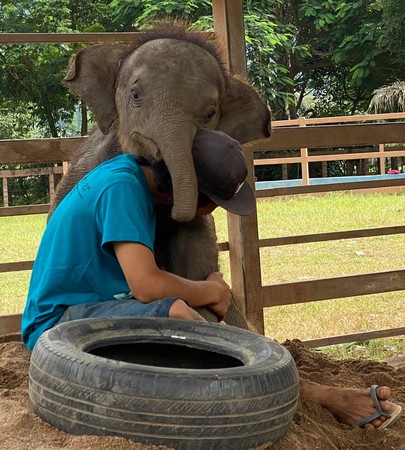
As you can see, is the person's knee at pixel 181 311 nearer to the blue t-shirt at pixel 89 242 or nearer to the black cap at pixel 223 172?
the blue t-shirt at pixel 89 242

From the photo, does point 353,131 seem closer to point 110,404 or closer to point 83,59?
point 83,59

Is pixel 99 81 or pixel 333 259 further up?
pixel 99 81

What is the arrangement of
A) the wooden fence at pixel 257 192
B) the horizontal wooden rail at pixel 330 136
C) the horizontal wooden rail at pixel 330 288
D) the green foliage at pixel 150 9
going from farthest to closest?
the green foliage at pixel 150 9
the horizontal wooden rail at pixel 330 288
the horizontal wooden rail at pixel 330 136
the wooden fence at pixel 257 192

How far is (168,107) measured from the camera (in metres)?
3.41

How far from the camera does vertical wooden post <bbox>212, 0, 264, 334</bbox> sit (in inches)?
173

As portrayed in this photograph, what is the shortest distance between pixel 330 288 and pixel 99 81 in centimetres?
204

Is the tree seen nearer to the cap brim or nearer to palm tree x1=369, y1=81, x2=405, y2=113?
palm tree x1=369, y1=81, x2=405, y2=113

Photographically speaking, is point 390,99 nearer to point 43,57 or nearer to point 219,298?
point 43,57

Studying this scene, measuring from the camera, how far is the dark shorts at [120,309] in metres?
2.66

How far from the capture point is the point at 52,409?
2.18 metres

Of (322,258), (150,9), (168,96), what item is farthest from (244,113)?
(150,9)

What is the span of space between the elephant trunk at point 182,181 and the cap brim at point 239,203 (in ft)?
0.36

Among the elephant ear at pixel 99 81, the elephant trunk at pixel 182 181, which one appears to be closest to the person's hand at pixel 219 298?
the elephant trunk at pixel 182 181

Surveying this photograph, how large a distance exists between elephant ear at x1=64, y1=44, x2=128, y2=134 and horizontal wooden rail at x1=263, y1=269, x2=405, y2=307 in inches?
59.6
